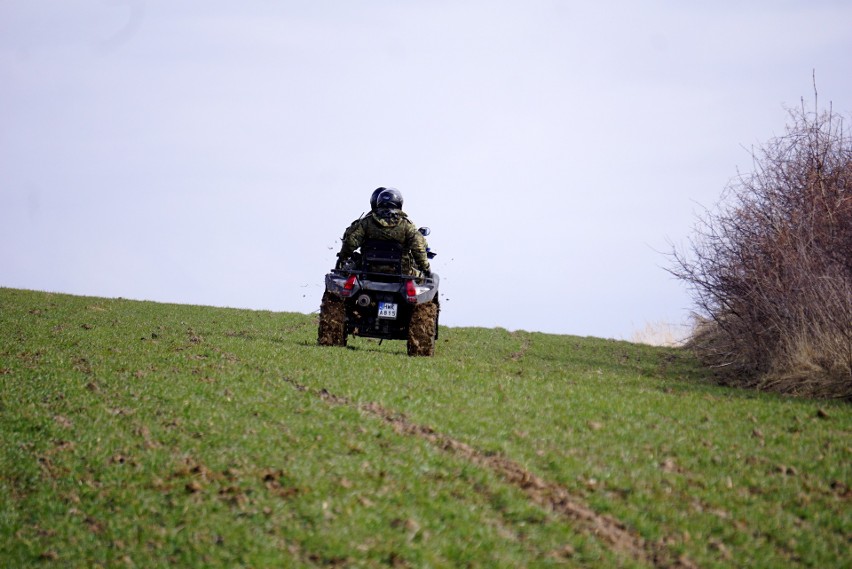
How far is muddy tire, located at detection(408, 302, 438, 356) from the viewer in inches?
831

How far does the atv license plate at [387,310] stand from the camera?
69.3 ft

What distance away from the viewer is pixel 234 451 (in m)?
11.0

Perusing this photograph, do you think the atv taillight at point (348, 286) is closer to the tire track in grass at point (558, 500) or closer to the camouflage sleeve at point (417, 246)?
the camouflage sleeve at point (417, 246)

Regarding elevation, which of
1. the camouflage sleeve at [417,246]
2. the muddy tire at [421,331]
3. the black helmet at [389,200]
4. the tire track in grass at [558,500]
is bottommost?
the tire track in grass at [558,500]

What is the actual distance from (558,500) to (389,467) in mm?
1791

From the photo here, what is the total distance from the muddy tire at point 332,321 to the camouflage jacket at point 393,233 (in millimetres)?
1168

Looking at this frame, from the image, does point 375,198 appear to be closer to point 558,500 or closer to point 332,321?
point 332,321

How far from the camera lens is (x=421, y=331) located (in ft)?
69.4

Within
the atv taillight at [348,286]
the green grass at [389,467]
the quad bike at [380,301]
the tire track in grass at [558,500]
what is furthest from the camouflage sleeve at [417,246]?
the tire track in grass at [558,500]

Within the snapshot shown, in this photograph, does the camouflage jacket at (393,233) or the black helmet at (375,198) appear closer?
the camouflage jacket at (393,233)

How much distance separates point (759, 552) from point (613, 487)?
70.4 inches

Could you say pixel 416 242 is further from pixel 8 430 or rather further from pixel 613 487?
pixel 613 487

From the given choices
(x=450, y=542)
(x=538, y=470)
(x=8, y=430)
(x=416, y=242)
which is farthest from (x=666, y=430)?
(x=416, y=242)

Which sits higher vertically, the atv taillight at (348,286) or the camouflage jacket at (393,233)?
the camouflage jacket at (393,233)
